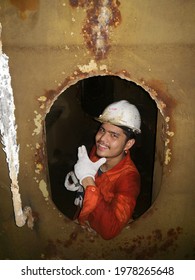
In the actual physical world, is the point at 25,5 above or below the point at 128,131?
above

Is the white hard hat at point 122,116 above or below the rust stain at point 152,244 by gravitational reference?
above

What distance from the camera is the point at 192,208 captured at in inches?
74.4

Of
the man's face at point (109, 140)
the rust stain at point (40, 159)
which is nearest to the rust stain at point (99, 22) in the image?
the rust stain at point (40, 159)

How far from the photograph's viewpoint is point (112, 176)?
2285 mm

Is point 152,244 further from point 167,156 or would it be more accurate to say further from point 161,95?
point 161,95

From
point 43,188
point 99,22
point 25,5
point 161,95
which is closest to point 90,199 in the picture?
point 43,188

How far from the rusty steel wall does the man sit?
130 mm

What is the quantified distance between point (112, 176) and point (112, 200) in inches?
9.0

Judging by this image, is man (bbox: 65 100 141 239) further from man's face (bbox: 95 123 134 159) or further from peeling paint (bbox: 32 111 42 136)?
peeling paint (bbox: 32 111 42 136)

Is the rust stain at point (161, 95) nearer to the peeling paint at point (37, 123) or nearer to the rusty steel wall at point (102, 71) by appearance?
the rusty steel wall at point (102, 71)

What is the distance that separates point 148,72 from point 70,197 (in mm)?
2952

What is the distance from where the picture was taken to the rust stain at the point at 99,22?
1425 millimetres

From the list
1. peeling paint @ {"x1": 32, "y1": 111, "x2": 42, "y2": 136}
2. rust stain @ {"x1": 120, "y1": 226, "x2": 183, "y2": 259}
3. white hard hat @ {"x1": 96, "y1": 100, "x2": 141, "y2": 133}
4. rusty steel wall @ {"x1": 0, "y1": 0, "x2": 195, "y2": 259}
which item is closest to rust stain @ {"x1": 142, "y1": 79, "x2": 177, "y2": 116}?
rusty steel wall @ {"x1": 0, "y1": 0, "x2": 195, "y2": 259}

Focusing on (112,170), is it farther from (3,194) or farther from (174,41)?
(174,41)
